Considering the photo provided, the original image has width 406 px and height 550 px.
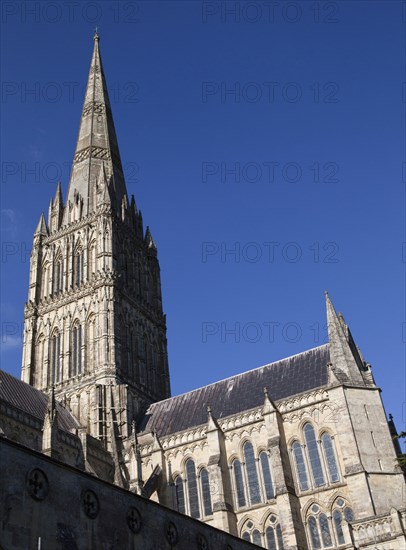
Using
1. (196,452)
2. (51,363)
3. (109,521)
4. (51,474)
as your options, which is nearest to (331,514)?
(196,452)

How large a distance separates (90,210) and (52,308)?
8454 millimetres

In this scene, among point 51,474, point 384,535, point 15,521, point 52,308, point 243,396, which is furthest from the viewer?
point 52,308

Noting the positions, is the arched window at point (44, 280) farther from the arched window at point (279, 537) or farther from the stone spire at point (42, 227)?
the arched window at point (279, 537)

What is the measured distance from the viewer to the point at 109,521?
17359mm

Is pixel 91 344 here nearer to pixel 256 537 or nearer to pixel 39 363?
pixel 39 363

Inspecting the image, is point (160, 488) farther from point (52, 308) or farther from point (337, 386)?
point (52, 308)

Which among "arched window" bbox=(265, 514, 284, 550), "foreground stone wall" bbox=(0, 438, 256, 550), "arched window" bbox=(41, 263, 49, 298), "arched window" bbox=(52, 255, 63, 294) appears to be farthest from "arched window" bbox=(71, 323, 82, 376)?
"foreground stone wall" bbox=(0, 438, 256, 550)

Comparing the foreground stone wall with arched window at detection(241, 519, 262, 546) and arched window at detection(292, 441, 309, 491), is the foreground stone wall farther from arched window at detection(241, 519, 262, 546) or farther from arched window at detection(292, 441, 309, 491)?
arched window at detection(292, 441, 309, 491)

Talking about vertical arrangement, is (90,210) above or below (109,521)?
above

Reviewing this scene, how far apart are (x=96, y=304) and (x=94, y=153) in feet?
52.2

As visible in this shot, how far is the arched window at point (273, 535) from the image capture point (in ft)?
105

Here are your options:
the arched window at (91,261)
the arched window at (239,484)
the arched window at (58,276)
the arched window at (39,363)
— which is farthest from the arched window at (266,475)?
the arched window at (58,276)

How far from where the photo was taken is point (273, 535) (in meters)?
32.5

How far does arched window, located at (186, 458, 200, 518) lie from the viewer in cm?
3528
